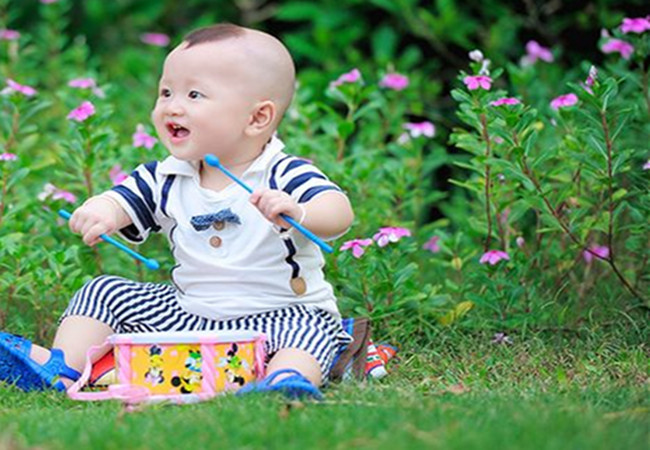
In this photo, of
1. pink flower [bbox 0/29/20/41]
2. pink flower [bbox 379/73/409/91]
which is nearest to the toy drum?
pink flower [bbox 379/73/409/91]

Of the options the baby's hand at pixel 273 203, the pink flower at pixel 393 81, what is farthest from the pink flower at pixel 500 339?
the pink flower at pixel 393 81

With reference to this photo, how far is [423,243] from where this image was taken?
4781 millimetres

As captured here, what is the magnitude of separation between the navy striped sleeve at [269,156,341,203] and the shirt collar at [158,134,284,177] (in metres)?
0.03

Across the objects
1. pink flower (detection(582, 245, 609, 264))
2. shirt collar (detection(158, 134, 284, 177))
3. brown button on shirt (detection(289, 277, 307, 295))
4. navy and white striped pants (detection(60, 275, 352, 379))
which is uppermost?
shirt collar (detection(158, 134, 284, 177))

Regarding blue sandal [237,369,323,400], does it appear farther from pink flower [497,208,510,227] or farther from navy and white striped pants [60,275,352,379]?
pink flower [497,208,510,227]

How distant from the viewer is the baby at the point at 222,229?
10.4 feet

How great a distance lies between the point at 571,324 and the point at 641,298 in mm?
234

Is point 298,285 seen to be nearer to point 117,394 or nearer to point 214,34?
point 117,394

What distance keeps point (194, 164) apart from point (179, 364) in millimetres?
630

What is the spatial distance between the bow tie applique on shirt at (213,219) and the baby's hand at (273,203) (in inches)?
9.9

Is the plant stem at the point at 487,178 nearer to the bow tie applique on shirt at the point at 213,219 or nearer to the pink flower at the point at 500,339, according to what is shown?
the pink flower at the point at 500,339

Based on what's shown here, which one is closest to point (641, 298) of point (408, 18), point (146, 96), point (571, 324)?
point (571, 324)

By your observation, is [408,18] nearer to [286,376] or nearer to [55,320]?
[55,320]

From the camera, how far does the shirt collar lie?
3273 millimetres
